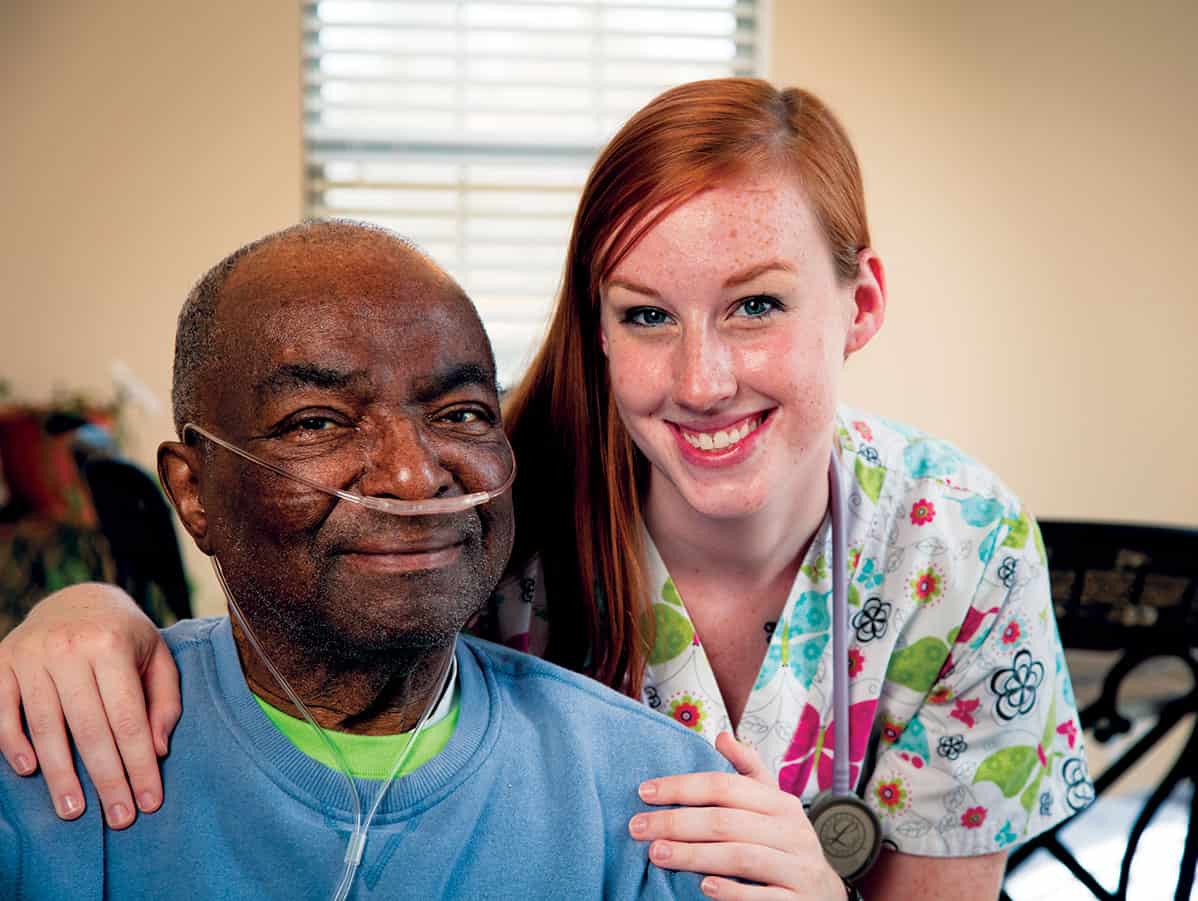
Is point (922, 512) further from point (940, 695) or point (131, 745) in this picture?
point (131, 745)

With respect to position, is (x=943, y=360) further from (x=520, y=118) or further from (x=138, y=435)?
(x=138, y=435)

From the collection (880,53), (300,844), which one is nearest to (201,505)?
(300,844)

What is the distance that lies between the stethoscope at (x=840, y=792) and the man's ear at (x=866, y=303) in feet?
0.57

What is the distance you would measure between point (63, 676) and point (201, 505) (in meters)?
0.18

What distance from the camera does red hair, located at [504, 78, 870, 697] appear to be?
128cm

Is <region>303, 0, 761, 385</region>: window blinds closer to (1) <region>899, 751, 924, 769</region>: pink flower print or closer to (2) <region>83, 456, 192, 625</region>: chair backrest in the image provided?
(2) <region>83, 456, 192, 625</region>: chair backrest

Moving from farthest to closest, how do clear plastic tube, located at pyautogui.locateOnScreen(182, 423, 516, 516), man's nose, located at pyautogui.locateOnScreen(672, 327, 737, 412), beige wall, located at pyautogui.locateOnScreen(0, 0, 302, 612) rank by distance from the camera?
beige wall, located at pyautogui.locateOnScreen(0, 0, 302, 612), man's nose, located at pyautogui.locateOnScreen(672, 327, 737, 412), clear plastic tube, located at pyautogui.locateOnScreen(182, 423, 516, 516)

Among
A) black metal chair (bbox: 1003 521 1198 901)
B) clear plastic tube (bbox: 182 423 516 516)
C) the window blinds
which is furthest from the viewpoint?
the window blinds

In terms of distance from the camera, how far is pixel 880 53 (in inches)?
129

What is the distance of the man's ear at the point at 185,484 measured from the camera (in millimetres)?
985

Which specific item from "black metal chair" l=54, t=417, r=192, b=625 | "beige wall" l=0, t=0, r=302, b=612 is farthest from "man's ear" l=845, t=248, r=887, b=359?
"beige wall" l=0, t=0, r=302, b=612

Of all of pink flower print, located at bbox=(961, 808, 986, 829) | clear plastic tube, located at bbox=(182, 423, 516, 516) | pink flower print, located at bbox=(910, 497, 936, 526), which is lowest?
pink flower print, located at bbox=(961, 808, 986, 829)

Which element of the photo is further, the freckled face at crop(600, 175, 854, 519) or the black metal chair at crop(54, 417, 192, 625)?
the black metal chair at crop(54, 417, 192, 625)

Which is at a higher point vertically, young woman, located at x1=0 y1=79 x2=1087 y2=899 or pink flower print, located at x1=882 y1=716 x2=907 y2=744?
young woman, located at x1=0 y1=79 x2=1087 y2=899
